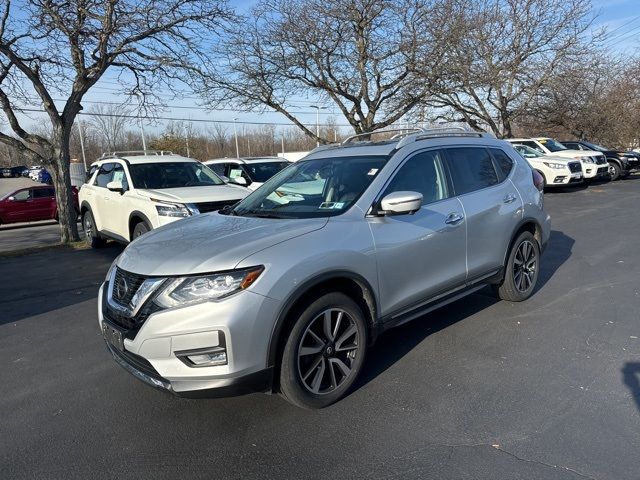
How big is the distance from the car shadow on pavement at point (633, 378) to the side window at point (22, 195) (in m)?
21.0

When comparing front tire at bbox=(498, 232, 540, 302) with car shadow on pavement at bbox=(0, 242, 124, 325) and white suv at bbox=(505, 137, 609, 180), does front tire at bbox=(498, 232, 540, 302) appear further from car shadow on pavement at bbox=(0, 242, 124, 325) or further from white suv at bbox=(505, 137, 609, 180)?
white suv at bbox=(505, 137, 609, 180)

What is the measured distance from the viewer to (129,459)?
282 cm

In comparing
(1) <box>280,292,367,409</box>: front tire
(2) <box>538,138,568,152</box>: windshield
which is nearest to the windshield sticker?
(1) <box>280,292,367,409</box>: front tire

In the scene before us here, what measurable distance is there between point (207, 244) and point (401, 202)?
4.47 ft

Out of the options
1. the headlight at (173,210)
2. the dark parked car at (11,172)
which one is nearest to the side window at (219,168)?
the headlight at (173,210)

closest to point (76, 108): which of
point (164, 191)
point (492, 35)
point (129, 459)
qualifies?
point (164, 191)

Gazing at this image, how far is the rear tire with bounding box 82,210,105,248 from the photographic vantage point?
32.0 feet

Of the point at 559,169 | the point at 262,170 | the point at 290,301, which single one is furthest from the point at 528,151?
the point at 290,301

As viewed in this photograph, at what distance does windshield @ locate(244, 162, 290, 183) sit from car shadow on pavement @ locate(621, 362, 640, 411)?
10397 millimetres

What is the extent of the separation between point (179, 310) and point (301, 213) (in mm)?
1285

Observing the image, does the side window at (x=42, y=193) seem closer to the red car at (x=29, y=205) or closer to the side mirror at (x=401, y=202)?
the red car at (x=29, y=205)

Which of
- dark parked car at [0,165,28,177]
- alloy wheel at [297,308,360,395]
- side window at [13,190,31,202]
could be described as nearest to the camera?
alloy wheel at [297,308,360,395]

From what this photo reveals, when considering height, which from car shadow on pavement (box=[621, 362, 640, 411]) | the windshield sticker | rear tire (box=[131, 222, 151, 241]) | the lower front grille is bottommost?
car shadow on pavement (box=[621, 362, 640, 411])

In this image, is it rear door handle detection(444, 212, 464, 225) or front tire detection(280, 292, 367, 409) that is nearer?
front tire detection(280, 292, 367, 409)
